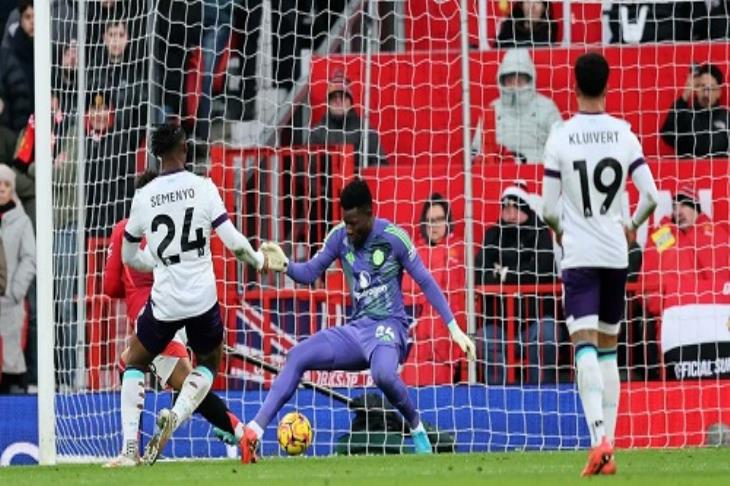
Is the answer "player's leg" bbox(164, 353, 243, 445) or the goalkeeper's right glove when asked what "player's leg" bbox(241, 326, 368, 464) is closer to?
"player's leg" bbox(164, 353, 243, 445)

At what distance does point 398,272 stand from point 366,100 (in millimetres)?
3940

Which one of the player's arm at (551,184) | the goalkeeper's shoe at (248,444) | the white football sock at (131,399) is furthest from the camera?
the white football sock at (131,399)

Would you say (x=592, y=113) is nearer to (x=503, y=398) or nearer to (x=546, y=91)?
(x=503, y=398)

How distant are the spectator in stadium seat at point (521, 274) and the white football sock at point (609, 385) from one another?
5792mm

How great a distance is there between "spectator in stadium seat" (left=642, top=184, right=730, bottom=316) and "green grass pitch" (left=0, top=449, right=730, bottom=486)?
8.40ft

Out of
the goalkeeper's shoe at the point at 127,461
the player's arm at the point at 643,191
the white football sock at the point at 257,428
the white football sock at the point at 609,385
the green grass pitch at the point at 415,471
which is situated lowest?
the goalkeeper's shoe at the point at 127,461

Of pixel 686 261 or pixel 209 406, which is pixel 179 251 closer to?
pixel 209 406

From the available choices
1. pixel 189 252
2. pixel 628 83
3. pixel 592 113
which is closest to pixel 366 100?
pixel 628 83

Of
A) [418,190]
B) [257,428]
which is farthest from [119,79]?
[257,428]

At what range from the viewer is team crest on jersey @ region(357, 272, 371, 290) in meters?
15.4

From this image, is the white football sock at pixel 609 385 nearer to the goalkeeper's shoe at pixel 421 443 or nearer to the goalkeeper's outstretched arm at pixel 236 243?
the goalkeeper's outstretched arm at pixel 236 243

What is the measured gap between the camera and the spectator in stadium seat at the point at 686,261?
17.9 metres

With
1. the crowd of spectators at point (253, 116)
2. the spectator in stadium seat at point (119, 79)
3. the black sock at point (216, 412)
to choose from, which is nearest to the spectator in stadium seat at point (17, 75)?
the crowd of spectators at point (253, 116)

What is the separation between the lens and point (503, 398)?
17.6 m
